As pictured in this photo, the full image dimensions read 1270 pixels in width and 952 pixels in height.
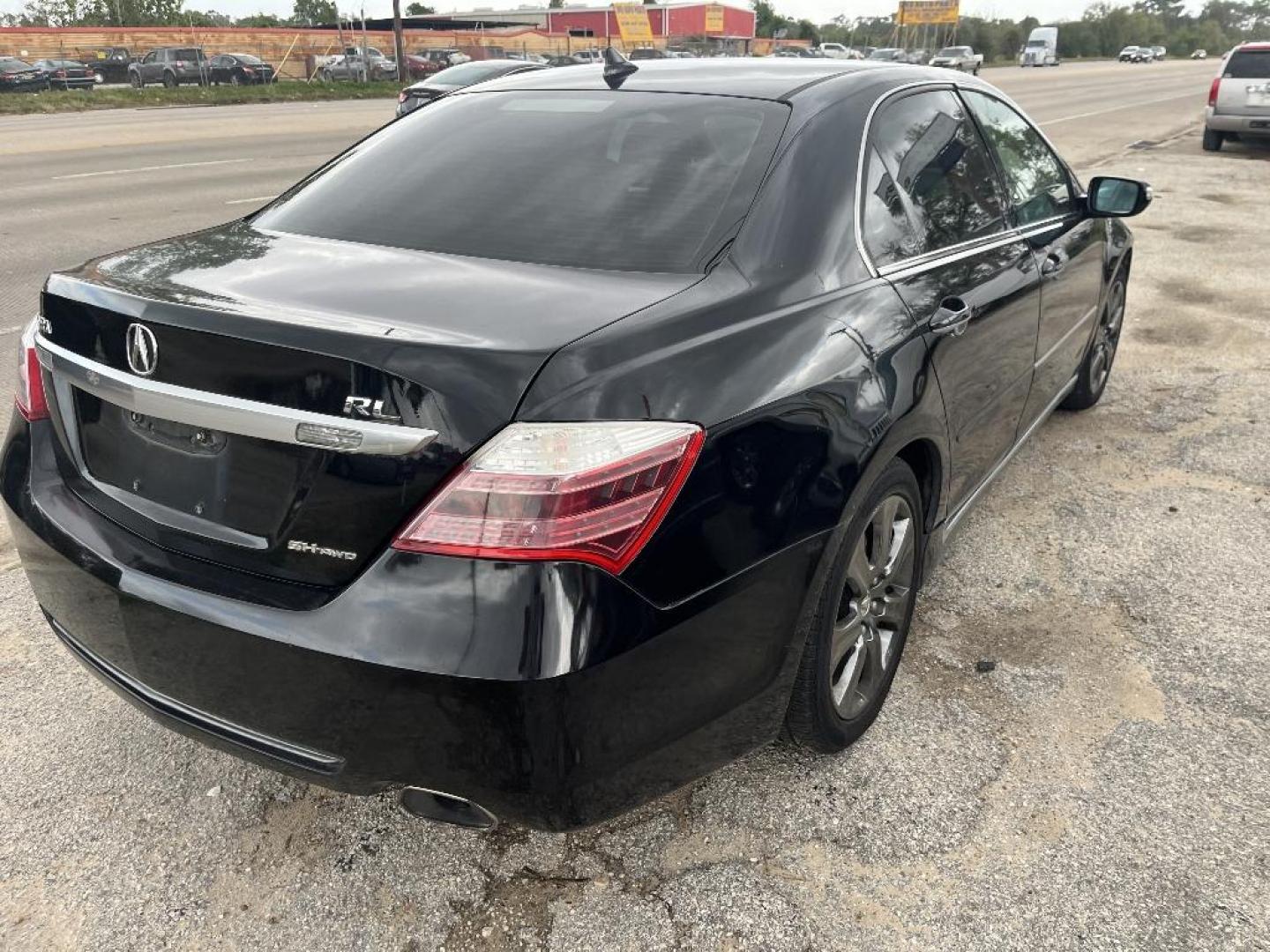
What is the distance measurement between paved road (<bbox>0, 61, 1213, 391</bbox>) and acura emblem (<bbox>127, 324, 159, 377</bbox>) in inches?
156

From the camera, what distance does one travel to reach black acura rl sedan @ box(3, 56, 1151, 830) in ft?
5.58

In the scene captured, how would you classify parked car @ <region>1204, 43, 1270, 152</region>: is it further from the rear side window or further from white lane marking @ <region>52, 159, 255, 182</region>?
the rear side window

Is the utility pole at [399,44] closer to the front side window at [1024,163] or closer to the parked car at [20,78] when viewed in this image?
the parked car at [20,78]

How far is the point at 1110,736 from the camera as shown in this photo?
2725 millimetres

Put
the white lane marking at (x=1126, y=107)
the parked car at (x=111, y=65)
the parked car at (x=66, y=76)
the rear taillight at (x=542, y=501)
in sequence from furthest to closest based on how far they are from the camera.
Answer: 1. the parked car at (x=111, y=65)
2. the parked car at (x=66, y=76)
3. the white lane marking at (x=1126, y=107)
4. the rear taillight at (x=542, y=501)

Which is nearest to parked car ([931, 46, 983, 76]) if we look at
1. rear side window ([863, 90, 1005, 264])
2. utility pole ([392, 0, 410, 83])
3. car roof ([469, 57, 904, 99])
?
utility pole ([392, 0, 410, 83])

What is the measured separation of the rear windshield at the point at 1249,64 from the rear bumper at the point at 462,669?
18.1m

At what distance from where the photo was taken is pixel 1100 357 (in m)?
5.11

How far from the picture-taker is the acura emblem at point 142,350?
1.88 m

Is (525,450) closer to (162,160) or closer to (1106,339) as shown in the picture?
(1106,339)

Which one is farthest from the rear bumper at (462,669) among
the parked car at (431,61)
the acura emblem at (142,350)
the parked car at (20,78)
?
the parked car at (431,61)

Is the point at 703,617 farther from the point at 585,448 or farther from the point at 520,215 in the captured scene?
the point at 520,215

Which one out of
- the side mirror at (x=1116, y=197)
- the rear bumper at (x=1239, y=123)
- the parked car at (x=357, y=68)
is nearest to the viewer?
the side mirror at (x=1116, y=197)

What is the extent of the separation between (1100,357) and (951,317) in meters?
2.87
